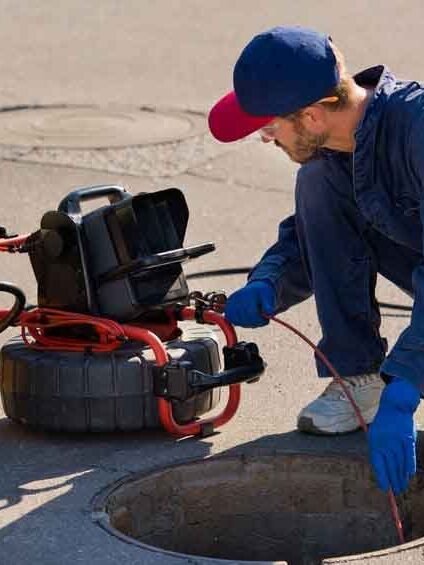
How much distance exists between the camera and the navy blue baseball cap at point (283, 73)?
148 inches

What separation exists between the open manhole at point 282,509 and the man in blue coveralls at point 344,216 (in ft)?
0.68

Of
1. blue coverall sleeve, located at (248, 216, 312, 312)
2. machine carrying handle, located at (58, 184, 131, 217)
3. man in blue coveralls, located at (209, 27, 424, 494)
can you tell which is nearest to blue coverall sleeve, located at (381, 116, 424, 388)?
man in blue coveralls, located at (209, 27, 424, 494)

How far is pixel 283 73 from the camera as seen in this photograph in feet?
12.3

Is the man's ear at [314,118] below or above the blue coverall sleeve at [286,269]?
above

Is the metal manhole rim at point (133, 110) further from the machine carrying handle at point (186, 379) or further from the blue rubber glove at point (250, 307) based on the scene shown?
the machine carrying handle at point (186, 379)

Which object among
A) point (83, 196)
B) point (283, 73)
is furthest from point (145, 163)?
point (283, 73)

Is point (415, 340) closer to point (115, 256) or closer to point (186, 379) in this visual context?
point (186, 379)

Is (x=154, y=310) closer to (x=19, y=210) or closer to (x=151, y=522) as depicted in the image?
(x=151, y=522)

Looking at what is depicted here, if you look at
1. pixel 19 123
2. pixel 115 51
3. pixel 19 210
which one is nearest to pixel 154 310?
pixel 19 210

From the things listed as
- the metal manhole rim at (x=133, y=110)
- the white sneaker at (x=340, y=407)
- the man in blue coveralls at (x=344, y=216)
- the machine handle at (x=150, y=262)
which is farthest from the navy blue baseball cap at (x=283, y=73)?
the metal manhole rim at (x=133, y=110)

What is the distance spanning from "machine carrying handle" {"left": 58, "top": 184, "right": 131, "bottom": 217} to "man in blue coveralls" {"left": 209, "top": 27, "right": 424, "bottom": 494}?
0.51 meters

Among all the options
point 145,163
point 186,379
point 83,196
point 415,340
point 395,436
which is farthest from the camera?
point 145,163

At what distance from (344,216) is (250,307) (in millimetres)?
398

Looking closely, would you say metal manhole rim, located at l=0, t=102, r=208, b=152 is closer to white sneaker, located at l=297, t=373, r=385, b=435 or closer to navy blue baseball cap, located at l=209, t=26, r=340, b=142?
white sneaker, located at l=297, t=373, r=385, b=435
